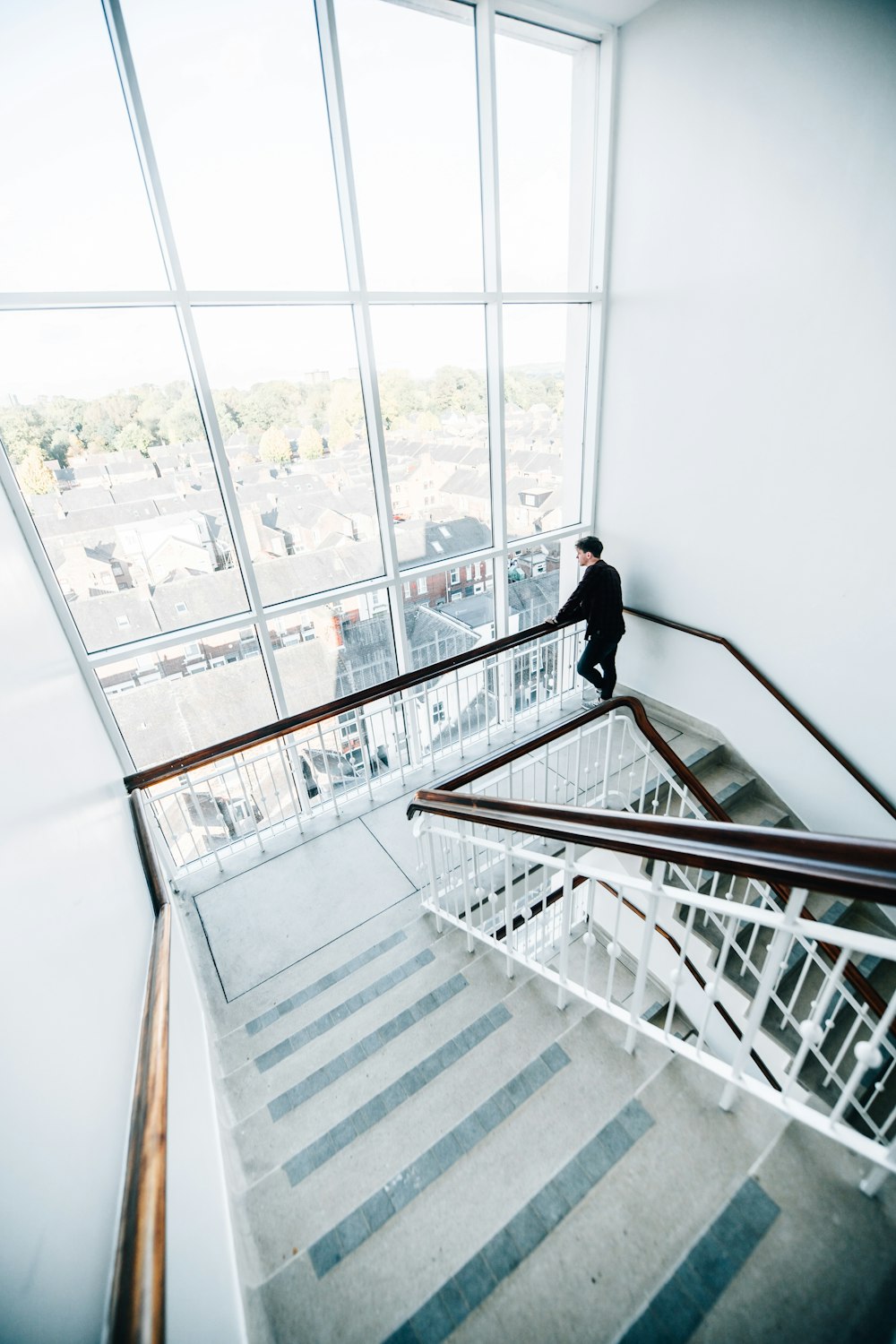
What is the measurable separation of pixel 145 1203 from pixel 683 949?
1356 mm

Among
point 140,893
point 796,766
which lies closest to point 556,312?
point 796,766

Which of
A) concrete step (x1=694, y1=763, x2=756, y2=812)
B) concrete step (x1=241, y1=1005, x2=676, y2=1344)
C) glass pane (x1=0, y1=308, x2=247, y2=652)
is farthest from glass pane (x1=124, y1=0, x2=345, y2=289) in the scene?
concrete step (x1=694, y1=763, x2=756, y2=812)

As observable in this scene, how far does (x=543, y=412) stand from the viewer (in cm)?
454

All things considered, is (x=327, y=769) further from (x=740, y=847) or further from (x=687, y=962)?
(x=740, y=847)

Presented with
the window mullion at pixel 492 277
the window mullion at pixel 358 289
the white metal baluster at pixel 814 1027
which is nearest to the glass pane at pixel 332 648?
the window mullion at pixel 358 289

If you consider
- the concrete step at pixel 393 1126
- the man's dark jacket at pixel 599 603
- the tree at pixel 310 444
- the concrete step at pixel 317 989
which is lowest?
the concrete step at pixel 317 989

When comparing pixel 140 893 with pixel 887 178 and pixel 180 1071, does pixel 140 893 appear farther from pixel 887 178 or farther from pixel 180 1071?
pixel 887 178

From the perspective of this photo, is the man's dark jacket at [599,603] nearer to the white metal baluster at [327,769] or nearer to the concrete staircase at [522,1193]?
the white metal baluster at [327,769]

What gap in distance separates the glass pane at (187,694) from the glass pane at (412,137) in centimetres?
258

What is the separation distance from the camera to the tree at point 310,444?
3.47 m

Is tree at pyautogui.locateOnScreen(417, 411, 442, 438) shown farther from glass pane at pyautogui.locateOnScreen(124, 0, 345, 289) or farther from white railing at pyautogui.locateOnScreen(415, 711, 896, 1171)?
white railing at pyautogui.locateOnScreen(415, 711, 896, 1171)

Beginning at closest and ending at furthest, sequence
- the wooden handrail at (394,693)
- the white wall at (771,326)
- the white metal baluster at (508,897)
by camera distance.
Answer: the white metal baluster at (508,897) → the white wall at (771,326) → the wooden handrail at (394,693)

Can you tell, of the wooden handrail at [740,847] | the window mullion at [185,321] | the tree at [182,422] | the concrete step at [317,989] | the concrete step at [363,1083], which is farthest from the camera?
the tree at [182,422]

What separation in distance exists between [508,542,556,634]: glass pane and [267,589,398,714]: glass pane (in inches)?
49.3
